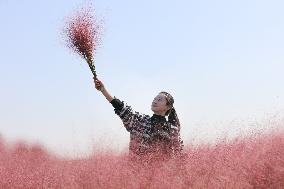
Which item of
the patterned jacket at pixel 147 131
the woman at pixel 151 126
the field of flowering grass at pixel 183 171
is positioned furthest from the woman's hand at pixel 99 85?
the field of flowering grass at pixel 183 171

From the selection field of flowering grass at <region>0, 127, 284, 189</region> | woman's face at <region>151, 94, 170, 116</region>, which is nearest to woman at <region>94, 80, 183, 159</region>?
woman's face at <region>151, 94, 170, 116</region>

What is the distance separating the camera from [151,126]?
20.4 feet

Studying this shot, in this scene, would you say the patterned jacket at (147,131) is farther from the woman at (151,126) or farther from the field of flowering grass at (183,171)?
the field of flowering grass at (183,171)

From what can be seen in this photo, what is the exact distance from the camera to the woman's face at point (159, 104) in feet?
20.0

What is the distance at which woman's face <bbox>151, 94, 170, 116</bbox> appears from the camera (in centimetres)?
611

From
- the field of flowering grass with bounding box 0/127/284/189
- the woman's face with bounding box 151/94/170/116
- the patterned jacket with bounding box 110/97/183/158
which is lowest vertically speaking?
the field of flowering grass with bounding box 0/127/284/189

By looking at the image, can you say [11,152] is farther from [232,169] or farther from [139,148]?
[232,169]

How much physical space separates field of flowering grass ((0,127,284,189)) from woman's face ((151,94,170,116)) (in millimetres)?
485

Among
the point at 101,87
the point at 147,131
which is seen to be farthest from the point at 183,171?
the point at 101,87

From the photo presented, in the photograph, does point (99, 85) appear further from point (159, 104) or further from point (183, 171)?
point (183, 171)

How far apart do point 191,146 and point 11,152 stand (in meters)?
2.95

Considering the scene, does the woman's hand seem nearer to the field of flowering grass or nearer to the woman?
the woman

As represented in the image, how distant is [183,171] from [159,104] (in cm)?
119

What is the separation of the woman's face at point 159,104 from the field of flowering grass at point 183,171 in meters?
0.48
